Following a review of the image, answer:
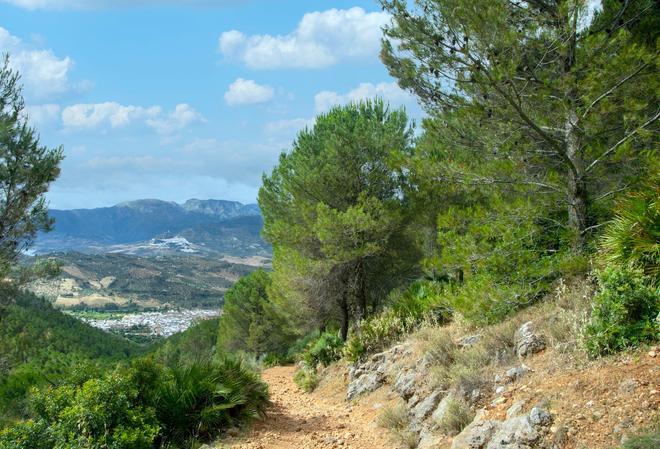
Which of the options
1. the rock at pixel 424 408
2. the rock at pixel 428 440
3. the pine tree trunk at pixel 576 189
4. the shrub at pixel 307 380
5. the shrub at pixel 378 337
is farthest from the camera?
the shrub at pixel 307 380

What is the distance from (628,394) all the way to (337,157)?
11.8 meters

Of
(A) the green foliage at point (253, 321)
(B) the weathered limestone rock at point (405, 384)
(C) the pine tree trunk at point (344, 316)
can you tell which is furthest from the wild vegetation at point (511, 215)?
(A) the green foliage at point (253, 321)

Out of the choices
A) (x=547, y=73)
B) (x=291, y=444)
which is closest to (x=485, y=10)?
(x=547, y=73)

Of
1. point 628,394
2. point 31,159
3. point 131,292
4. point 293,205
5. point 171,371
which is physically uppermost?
point 31,159

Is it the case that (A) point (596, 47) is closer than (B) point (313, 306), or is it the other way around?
(A) point (596, 47)

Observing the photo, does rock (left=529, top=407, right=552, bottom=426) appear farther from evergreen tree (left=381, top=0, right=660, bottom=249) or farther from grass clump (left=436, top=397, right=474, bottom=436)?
evergreen tree (left=381, top=0, right=660, bottom=249)

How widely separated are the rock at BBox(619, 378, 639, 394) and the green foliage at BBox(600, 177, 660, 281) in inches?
65.7

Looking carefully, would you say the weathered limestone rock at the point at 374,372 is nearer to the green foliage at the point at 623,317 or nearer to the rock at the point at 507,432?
the rock at the point at 507,432

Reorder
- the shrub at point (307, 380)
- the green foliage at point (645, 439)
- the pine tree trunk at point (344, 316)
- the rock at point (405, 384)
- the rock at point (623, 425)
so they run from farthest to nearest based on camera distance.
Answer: the pine tree trunk at point (344, 316) → the shrub at point (307, 380) → the rock at point (405, 384) → the rock at point (623, 425) → the green foliage at point (645, 439)

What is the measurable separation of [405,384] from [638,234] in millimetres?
4623

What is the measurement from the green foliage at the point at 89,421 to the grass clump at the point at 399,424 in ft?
11.2

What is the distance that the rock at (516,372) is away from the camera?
6.40m

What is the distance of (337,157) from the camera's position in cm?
1568

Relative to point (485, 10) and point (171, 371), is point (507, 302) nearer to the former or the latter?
point (485, 10)
